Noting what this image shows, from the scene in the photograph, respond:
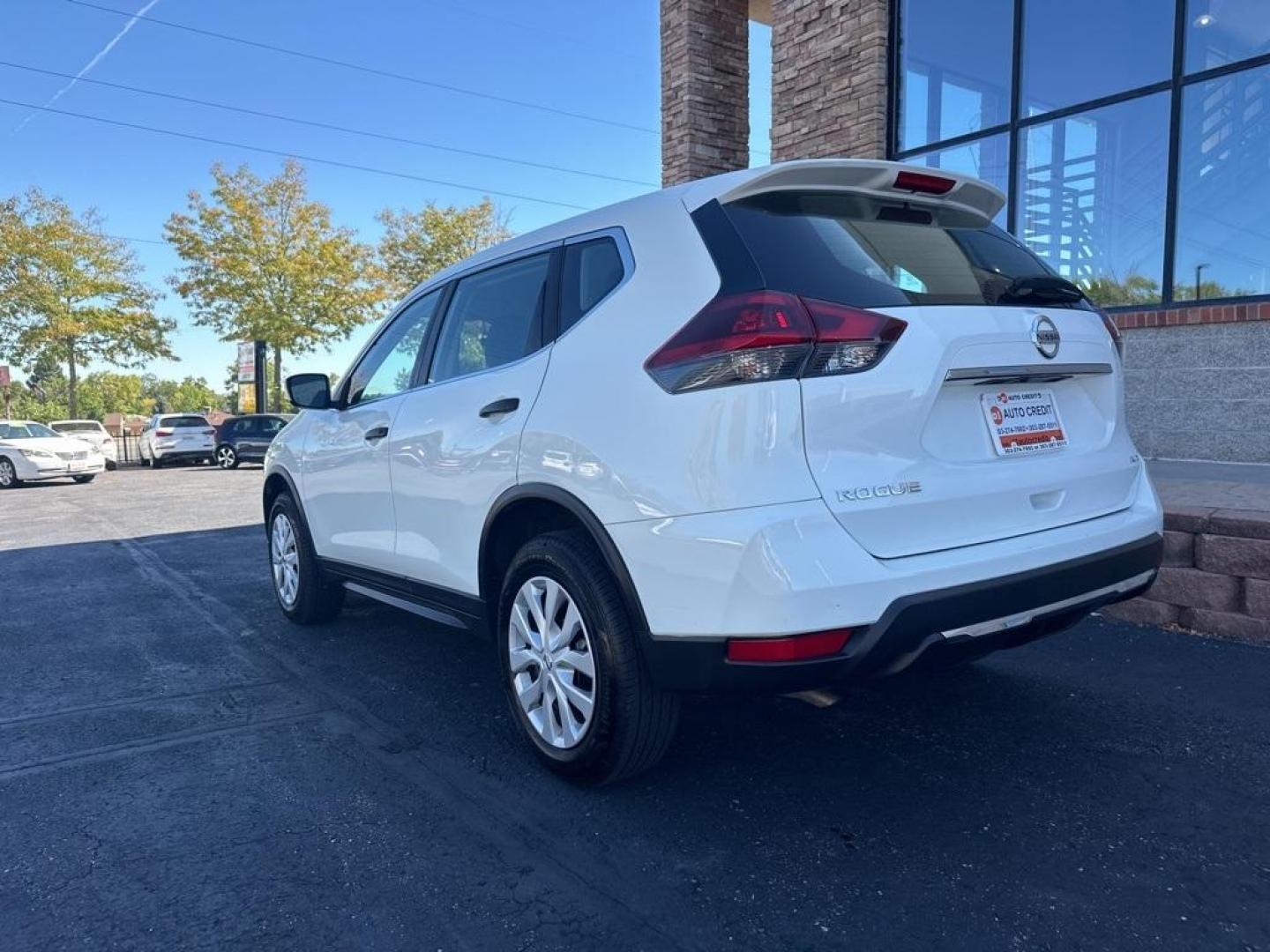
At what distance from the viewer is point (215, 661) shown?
4527 mm

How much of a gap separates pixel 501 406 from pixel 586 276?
0.54 meters

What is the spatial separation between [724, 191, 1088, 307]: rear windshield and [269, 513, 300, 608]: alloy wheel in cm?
347

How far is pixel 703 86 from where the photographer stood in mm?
10414

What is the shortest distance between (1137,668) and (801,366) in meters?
2.70

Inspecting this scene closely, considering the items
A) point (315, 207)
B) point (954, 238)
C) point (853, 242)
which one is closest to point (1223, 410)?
point (954, 238)

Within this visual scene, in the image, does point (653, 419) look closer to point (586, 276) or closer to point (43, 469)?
point (586, 276)

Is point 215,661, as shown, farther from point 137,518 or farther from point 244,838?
point 137,518

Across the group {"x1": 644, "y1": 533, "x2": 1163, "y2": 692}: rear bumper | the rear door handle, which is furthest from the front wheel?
{"x1": 644, "y1": 533, "x2": 1163, "y2": 692}: rear bumper

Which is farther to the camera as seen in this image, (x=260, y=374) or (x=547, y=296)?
(x=260, y=374)

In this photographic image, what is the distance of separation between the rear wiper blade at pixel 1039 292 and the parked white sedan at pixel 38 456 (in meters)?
20.4

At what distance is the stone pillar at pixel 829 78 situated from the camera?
365 inches

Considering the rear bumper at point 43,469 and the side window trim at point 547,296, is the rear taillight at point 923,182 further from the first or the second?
the rear bumper at point 43,469

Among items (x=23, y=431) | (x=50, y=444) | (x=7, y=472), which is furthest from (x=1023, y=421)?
(x=23, y=431)

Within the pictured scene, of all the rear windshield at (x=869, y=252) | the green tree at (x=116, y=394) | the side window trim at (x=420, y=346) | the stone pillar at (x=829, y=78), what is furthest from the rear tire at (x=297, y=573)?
the green tree at (x=116, y=394)
